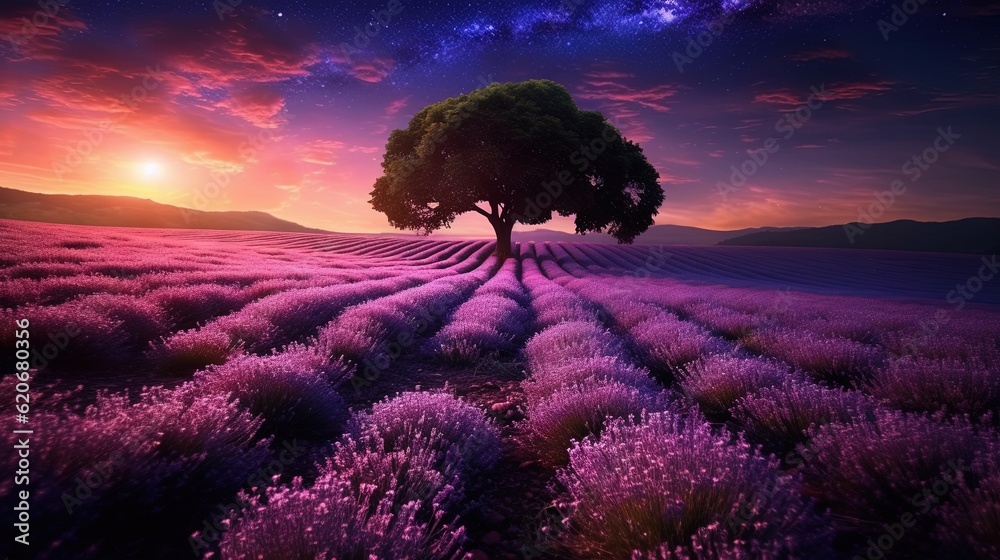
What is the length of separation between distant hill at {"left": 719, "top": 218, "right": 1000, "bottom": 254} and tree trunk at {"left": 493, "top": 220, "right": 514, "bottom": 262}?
7985 cm

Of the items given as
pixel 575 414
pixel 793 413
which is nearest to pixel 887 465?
pixel 793 413

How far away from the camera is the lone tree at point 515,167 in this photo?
63.6ft

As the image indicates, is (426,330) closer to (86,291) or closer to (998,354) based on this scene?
(86,291)

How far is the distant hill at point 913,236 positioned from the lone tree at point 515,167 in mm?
76827

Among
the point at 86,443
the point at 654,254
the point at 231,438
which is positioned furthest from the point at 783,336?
the point at 654,254

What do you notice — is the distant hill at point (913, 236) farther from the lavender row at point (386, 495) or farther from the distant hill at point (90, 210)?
the distant hill at point (90, 210)

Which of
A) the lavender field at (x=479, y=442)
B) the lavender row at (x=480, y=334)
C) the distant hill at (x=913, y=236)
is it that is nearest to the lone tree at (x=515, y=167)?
the lavender row at (x=480, y=334)

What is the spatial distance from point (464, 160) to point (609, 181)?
27.4 feet

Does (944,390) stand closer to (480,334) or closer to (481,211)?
(480,334)

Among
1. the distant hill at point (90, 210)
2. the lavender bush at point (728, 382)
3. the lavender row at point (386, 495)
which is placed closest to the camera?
the lavender row at point (386, 495)

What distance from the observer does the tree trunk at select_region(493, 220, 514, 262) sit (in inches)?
943

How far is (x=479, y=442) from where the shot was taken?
256 cm

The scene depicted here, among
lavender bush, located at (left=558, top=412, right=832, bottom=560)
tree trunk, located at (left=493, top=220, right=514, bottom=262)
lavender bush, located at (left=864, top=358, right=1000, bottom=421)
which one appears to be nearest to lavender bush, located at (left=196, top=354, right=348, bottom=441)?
lavender bush, located at (left=558, top=412, right=832, bottom=560)

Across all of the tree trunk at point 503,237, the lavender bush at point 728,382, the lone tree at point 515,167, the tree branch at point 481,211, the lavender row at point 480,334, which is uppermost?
the lone tree at point 515,167
